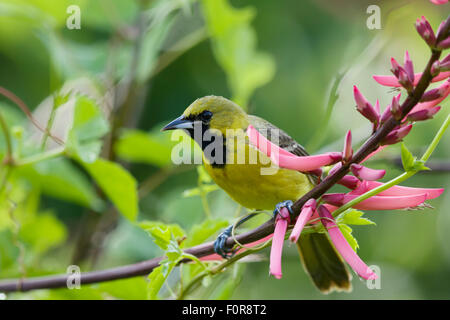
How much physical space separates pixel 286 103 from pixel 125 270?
204 cm

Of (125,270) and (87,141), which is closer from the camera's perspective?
(125,270)

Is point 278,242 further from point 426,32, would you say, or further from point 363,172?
point 426,32

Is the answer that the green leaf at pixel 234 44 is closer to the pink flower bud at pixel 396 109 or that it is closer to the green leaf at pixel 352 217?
the green leaf at pixel 352 217

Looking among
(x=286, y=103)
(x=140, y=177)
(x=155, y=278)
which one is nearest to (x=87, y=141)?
(x=155, y=278)

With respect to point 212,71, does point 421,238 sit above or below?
below

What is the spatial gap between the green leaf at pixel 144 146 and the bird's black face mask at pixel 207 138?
0.15 meters

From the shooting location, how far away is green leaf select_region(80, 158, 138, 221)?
1.40 meters

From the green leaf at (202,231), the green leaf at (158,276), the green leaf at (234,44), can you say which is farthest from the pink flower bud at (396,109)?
the green leaf at (234,44)

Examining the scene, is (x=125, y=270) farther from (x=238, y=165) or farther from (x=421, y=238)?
(x=421, y=238)

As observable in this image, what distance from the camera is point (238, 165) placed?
1.56 metres

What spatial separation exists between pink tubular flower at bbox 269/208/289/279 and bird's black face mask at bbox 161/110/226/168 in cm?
68

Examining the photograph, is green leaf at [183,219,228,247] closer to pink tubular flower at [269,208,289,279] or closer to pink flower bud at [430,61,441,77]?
pink tubular flower at [269,208,289,279]

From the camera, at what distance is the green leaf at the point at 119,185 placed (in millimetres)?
1398
